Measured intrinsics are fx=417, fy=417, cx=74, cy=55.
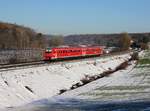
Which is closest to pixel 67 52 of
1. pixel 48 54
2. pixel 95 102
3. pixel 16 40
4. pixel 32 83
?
pixel 48 54

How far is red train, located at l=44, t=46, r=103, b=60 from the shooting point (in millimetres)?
62344

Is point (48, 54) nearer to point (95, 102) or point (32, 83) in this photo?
point (32, 83)

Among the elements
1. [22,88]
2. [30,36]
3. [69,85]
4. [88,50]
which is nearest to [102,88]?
[69,85]

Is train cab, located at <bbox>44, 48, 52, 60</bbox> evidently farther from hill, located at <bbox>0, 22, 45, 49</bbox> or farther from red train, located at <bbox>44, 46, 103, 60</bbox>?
hill, located at <bbox>0, 22, 45, 49</bbox>

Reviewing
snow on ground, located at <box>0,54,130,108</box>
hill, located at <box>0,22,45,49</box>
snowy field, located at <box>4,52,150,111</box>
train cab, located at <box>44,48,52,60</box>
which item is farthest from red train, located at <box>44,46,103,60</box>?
snowy field, located at <box>4,52,150,111</box>

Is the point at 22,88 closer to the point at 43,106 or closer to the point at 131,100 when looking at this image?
the point at 43,106

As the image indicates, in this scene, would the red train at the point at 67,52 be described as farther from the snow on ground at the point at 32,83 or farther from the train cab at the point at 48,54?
the snow on ground at the point at 32,83

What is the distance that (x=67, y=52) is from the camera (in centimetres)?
7131

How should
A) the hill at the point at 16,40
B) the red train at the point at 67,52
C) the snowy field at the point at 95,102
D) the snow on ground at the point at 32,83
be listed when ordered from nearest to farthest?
the snowy field at the point at 95,102
the snow on ground at the point at 32,83
the red train at the point at 67,52
the hill at the point at 16,40

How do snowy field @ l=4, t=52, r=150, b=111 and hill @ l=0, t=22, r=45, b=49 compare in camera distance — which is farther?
hill @ l=0, t=22, r=45, b=49

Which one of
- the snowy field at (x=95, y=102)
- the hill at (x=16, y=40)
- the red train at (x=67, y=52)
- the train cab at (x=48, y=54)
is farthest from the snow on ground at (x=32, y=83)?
the hill at (x=16, y=40)

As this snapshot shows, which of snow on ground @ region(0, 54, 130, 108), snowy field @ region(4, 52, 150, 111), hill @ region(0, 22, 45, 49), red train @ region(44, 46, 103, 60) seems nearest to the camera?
snowy field @ region(4, 52, 150, 111)

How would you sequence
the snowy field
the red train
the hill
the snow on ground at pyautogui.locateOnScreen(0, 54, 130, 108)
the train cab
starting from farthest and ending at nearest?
the hill
the red train
the train cab
the snow on ground at pyautogui.locateOnScreen(0, 54, 130, 108)
the snowy field

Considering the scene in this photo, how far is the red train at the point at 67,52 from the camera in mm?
62344
